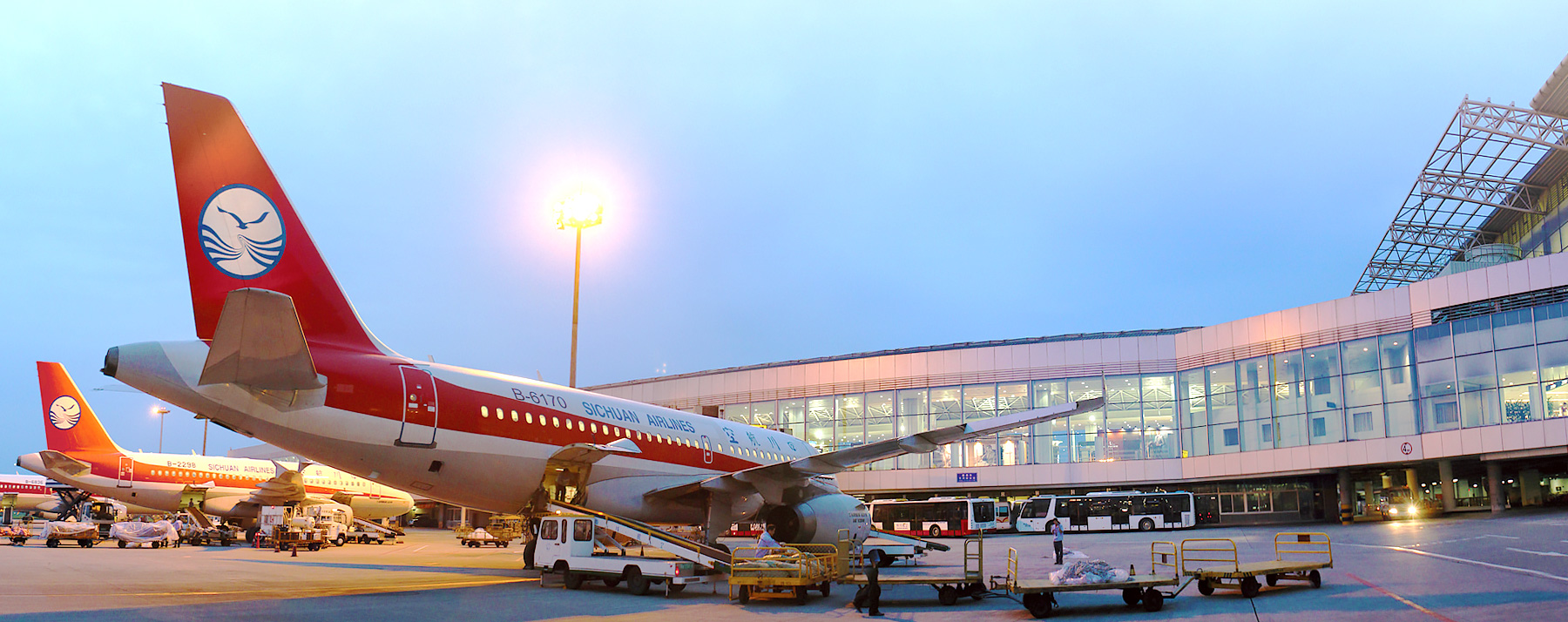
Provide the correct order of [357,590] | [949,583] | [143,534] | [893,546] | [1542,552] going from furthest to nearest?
[143,534], [893,546], [1542,552], [357,590], [949,583]

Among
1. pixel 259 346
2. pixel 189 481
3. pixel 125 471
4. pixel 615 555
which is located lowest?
pixel 615 555

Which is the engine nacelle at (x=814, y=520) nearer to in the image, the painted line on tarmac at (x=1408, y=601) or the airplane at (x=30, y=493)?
the painted line on tarmac at (x=1408, y=601)

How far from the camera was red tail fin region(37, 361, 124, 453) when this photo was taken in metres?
36.8

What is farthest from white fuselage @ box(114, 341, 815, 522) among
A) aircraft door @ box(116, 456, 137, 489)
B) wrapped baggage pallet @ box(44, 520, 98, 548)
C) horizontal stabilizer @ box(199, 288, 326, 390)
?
aircraft door @ box(116, 456, 137, 489)

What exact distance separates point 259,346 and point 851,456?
421 inches

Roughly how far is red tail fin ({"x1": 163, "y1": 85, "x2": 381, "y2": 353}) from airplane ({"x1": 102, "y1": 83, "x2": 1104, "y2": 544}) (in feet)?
0.07

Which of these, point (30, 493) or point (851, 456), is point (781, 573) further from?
point (30, 493)

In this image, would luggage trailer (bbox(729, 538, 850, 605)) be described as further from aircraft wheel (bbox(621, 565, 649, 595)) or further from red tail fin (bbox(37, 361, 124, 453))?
red tail fin (bbox(37, 361, 124, 453))

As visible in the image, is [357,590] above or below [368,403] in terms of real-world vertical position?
below

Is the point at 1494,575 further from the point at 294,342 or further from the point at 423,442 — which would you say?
the point at 294,342

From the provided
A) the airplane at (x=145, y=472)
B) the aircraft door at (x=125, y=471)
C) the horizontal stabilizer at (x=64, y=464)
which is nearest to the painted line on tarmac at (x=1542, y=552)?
the airplane at (x=145, y=472)

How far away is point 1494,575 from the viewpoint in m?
15.2

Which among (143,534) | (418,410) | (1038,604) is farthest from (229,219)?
(143,534)

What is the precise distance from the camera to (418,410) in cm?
1588
